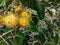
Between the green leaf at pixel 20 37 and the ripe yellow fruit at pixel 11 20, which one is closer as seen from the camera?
the ripe yellow fruit at pixel 11 20

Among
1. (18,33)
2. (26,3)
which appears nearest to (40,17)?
(26,3)

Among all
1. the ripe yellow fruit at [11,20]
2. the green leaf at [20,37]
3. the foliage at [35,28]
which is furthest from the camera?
the green leaf at [20,37]

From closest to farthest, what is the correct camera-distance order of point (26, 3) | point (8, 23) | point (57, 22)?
point (8, 23), point (26, 3), point (57, 22)

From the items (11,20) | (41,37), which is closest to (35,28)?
(41,37)

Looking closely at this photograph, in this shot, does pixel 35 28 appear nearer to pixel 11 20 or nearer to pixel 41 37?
pixel 41 37

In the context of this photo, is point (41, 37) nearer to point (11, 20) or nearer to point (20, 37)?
point (20, 37)

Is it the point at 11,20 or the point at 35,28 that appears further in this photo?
the point at 35,28

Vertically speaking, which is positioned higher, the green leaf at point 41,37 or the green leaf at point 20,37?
the green leaf at point 20,37

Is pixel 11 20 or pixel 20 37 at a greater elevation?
pixel 11 20

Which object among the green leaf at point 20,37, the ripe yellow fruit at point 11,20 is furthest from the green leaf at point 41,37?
the ripe yellow fruit at point 11,20

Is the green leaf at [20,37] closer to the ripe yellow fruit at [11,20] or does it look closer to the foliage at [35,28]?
the foliage at [35,28]

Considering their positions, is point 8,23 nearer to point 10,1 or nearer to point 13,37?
point 10,1
